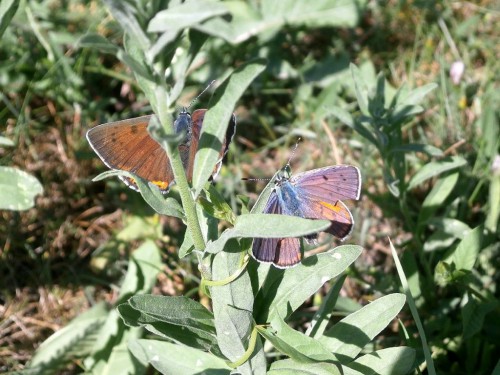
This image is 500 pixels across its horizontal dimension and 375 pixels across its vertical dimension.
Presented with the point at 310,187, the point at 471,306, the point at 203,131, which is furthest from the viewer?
the point at 471,306

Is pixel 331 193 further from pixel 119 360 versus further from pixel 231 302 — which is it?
pixel 119 360

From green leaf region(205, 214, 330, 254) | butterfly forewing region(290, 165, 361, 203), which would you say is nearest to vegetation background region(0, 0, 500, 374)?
butterfly forewing region(290, 165, 361, 203)

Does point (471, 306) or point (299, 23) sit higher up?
point (299, 23)

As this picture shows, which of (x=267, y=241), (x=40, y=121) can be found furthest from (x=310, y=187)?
(x=40, y=121)

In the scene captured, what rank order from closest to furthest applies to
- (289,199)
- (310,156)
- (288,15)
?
(289,199)
(310,156)
(288,15)

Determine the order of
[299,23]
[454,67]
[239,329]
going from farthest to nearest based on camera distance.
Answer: [299,23] → [454,67] → [239,329]

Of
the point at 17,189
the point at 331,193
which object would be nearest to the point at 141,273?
the point at 17,189

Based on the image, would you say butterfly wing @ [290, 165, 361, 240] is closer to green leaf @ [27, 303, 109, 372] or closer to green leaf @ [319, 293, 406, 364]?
green leaf @ [319, 293, 406, 364]

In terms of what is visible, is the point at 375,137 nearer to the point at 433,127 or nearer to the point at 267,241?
the point at 433,127
